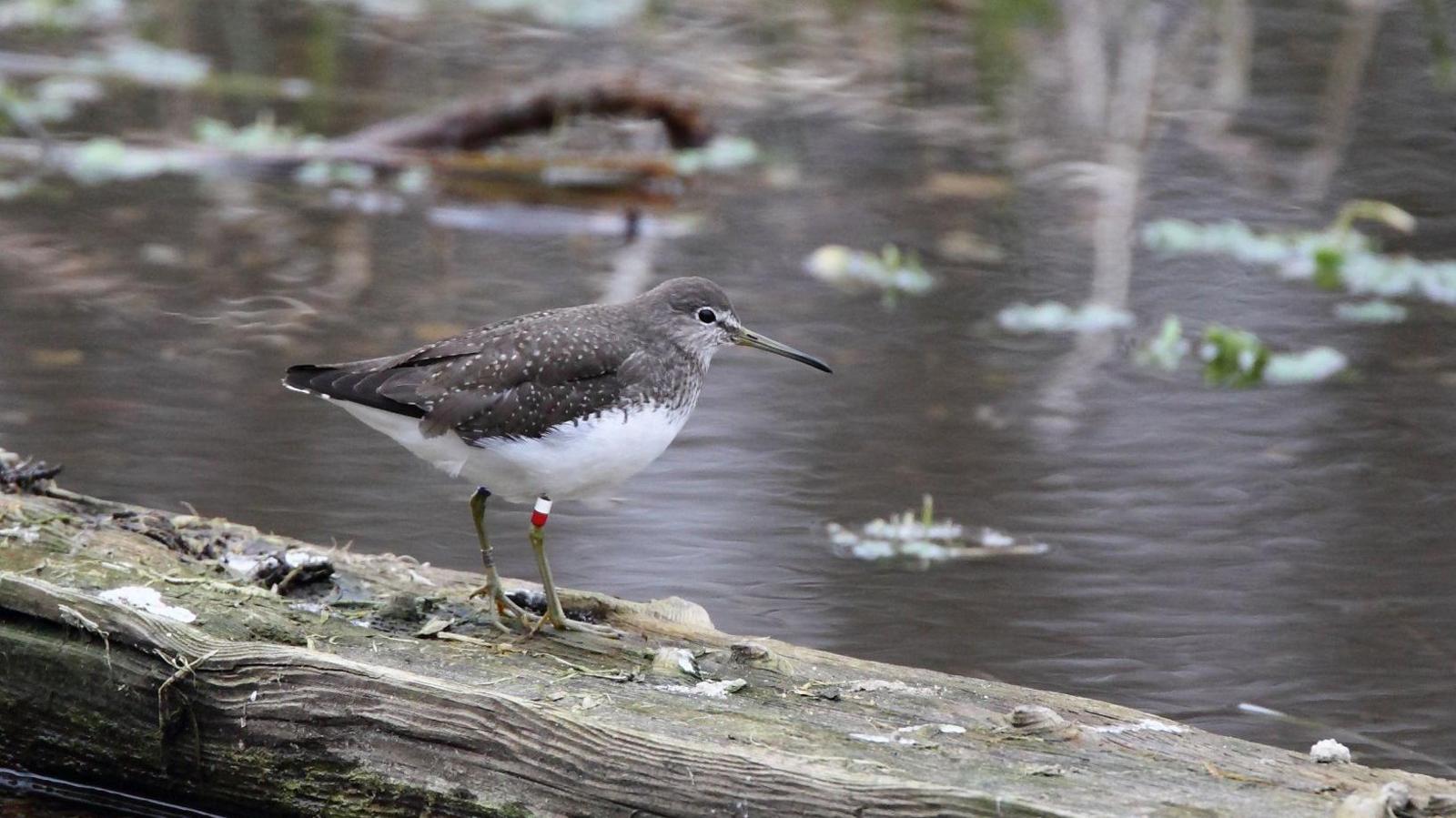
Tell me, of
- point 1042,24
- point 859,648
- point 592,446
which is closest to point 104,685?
point 592,446

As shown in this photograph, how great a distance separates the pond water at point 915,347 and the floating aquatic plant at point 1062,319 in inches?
4.3

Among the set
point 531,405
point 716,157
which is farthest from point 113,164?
point 531,405

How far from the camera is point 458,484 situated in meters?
6.90

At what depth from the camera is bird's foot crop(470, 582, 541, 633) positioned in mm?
4375

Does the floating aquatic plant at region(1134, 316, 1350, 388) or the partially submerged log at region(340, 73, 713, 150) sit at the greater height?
the partially submerged log at region(340, 73, 713, 150)

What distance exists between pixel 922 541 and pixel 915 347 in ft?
6.37

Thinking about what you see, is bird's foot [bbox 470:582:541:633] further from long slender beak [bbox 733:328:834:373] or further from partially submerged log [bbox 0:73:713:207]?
partially submerged log [bbox 0:73:713:207]

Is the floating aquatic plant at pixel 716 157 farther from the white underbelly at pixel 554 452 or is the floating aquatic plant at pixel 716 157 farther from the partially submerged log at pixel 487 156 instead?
the white underbelly at pixel 554 452

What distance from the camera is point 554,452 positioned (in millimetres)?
4445

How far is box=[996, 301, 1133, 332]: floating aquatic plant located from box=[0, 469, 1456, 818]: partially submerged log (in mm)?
4312

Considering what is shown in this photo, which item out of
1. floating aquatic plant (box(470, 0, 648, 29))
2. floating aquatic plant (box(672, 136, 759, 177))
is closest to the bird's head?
floating aquatic plant (box(672, 136, 759, 177))

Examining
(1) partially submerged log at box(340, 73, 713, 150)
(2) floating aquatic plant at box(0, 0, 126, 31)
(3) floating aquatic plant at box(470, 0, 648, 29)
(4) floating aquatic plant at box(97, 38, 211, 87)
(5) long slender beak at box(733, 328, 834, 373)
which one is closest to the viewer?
(5) long slender beak at box(733, 328, 834, 373)

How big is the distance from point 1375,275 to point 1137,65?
367 centimetres

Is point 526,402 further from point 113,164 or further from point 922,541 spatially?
point 113,164
